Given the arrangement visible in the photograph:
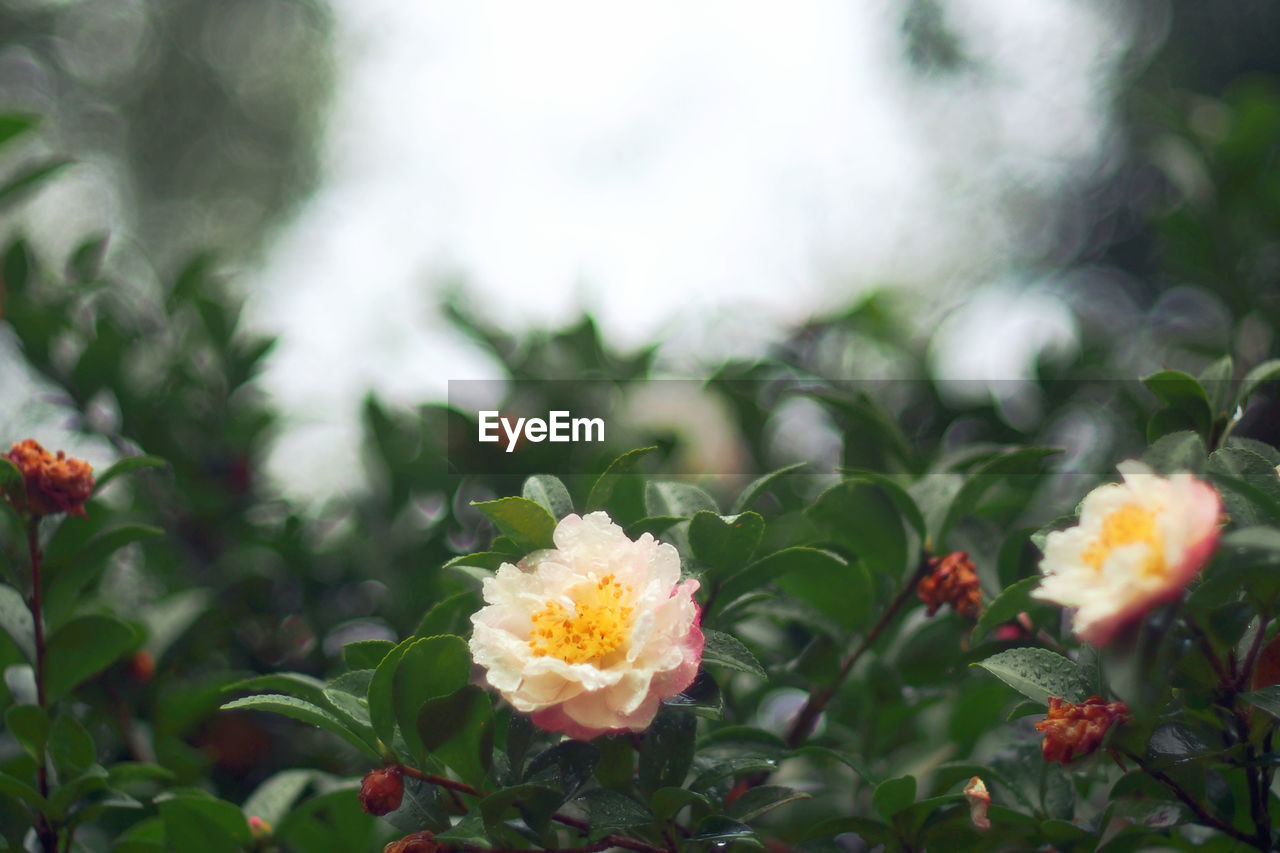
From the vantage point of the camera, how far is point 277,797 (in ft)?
2.63

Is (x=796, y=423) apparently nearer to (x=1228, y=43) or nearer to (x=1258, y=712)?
(x=1258, y=712)

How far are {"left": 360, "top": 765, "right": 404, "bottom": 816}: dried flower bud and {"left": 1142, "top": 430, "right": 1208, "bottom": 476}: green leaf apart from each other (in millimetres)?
465

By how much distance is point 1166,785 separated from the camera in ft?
1.77

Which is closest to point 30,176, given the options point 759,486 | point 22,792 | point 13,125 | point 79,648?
point 13,125

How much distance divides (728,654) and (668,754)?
8cm

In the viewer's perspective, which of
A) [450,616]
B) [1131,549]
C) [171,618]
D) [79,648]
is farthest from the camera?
[171,618]

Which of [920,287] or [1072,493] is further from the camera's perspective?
[920,287]

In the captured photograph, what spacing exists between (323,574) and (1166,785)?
3.17ft

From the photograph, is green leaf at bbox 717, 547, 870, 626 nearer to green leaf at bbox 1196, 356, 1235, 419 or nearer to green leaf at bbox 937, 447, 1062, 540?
green leaf at bbox 937, 447, 1062, 540

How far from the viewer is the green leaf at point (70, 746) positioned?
71 cm

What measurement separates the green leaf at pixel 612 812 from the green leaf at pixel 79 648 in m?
0.44

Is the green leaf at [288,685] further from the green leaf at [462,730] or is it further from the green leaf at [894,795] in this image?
the green leaf at [894,795]

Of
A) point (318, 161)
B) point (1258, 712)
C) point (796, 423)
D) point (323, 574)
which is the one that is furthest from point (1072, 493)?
point (318, 161)

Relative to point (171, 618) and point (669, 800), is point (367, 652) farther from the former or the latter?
point (171, 618)
